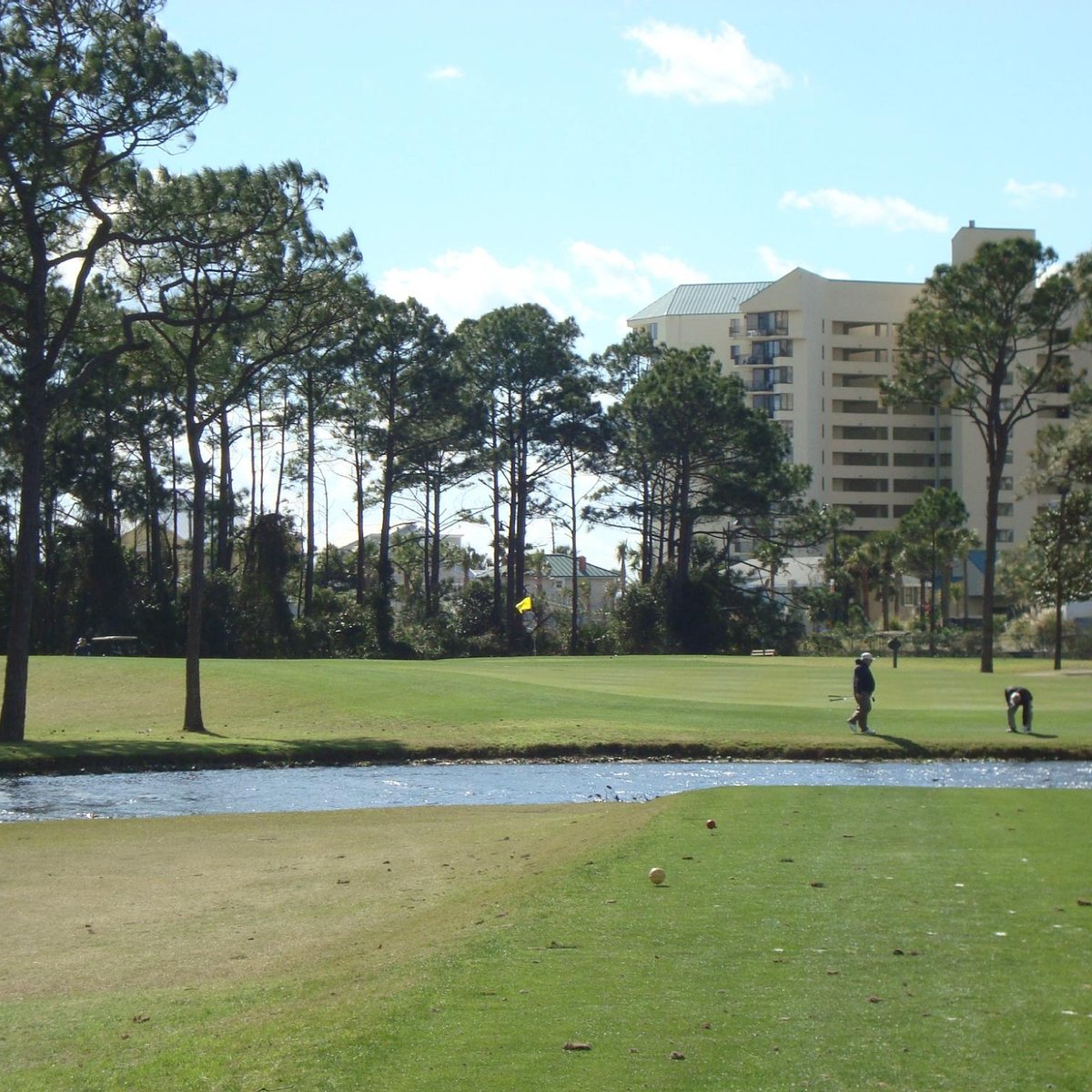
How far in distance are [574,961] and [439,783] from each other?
17.4m

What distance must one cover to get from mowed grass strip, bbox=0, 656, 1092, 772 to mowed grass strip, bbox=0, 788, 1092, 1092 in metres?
13.4

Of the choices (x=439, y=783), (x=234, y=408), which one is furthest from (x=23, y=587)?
(x=234, y=408)

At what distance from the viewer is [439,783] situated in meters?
26.9

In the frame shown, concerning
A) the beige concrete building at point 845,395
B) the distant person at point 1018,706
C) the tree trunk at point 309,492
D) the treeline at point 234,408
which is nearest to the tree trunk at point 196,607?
the treeline at point 234,408

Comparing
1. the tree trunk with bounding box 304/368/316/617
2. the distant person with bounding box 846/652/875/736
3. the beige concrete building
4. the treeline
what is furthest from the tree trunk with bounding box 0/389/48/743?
the beige concrete building

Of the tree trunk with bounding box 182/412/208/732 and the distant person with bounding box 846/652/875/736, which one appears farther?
the tree trunk with bounding box 182/412/208/732

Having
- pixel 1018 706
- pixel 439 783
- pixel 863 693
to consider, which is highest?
pixel 863 693

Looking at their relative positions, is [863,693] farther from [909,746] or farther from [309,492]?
[309,492]

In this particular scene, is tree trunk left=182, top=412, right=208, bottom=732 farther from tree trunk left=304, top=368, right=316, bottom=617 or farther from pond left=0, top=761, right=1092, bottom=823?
tree trunk left=304, top=368, right=316, bottom=617

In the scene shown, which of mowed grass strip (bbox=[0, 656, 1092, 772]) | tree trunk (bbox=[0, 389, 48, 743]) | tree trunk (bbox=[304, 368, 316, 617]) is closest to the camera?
mowed grass strip (bbox=[0, 656, 1092, 772])

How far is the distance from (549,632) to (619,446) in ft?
44.8

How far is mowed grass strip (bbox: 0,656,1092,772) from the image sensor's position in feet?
99.9

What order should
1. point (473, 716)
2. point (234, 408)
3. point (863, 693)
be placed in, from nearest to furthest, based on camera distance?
point (863, 693) < point (473, 716) < point (234, 408)

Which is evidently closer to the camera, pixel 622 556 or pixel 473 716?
pixel 473 716
